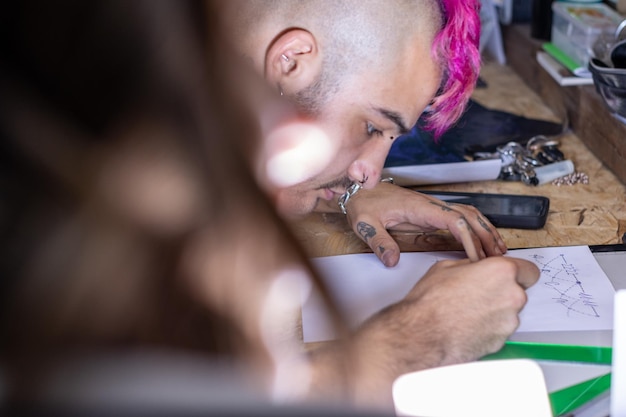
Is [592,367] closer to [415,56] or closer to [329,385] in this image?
[329,385]

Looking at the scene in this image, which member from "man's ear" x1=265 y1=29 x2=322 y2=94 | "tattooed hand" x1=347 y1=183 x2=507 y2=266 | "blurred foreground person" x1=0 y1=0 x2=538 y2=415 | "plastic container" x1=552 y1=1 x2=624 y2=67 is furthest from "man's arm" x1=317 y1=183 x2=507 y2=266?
"plastic container" x1=552 y1=1 x2=624 y2=67

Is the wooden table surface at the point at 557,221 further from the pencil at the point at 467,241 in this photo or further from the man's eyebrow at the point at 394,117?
the man's eyebrow at the point at 394,117

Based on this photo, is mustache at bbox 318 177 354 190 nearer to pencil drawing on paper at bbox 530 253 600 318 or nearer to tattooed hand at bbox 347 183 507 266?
tattooed hand at bbox 347 183 507 266

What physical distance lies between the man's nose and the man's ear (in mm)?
150

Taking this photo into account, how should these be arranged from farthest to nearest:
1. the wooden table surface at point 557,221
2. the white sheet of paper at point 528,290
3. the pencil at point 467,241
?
the wooden table surface at point 557,221
the pencil at point 467,241
the white sheet of paper at point 528,290

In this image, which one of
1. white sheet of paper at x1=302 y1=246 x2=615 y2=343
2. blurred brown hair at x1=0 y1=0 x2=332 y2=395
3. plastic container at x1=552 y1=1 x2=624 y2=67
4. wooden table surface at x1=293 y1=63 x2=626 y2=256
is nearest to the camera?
blurred brown hair at x1=0 y1=0 x2=332 y2=395

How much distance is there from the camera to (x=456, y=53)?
3.37 ft

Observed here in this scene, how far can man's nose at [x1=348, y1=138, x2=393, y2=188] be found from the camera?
3.44 ft

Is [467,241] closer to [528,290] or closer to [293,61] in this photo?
[528,290]

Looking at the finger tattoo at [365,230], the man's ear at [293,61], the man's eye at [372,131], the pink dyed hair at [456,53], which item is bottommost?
the finger tattoo at [365,230]

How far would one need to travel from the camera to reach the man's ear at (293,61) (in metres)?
0.91

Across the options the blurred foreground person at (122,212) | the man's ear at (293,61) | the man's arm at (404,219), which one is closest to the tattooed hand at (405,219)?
the man's arm at (404,219)

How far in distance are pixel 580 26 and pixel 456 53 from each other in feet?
2.25

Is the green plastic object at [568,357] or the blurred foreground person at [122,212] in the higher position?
the blurred foreground person at [122,212]
